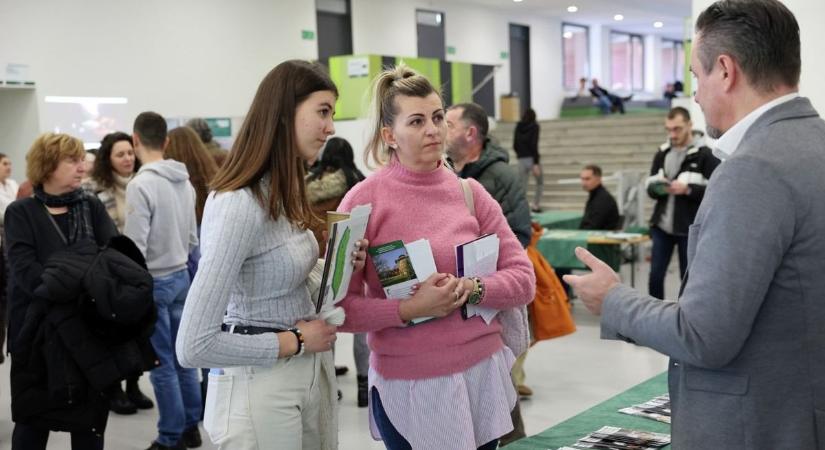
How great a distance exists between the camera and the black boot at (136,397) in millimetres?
4895

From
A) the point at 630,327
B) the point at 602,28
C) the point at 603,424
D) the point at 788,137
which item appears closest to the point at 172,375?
the point at 603,424

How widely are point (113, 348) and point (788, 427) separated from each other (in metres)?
2.52

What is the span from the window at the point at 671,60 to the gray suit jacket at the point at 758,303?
1140 inches

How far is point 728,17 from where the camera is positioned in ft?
4.61

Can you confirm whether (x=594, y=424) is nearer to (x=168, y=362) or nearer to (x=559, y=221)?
(x=168, y=362)

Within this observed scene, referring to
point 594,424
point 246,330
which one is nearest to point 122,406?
point 594,424

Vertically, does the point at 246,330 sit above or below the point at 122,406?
above

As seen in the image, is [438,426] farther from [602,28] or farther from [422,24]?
[602,28]

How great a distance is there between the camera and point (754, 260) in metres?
1.33

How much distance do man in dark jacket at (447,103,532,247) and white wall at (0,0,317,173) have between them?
8.52 m

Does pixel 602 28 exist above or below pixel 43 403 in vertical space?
above

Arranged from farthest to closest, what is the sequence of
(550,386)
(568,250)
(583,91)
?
(583,91) → (568,250) → (550,386)

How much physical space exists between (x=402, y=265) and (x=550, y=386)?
3.39m

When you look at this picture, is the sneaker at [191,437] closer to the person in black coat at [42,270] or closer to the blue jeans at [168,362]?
the blue jeans at [168,362]
